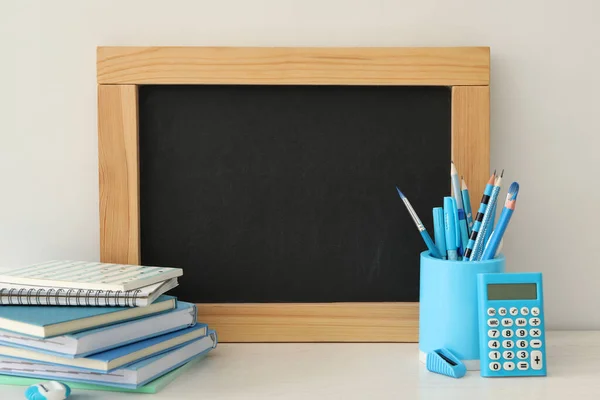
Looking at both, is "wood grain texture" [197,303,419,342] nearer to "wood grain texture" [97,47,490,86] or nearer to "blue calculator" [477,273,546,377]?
"blue calculator" [477,273,546,377]

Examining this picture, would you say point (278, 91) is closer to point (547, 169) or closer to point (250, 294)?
point (250, 294)

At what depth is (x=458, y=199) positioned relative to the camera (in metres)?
0.77

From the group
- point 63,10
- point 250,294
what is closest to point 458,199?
point 250,294

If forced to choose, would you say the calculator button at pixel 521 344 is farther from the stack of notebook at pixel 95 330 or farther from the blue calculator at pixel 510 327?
the stack of notebook at pixel 95 330

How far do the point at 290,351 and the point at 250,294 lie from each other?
10 cm

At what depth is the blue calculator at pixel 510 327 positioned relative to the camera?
0.69m

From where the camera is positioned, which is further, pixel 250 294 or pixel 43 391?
pixel 250 294

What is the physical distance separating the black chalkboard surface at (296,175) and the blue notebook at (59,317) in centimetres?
18

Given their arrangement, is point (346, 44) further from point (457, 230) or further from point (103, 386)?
point (103, 386)

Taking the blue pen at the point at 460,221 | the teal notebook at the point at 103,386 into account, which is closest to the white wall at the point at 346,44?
the blue pen at the point at 460,221

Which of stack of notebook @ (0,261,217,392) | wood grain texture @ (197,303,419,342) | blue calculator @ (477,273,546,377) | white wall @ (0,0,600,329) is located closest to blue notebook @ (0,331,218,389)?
stack of notebook @ (0,261,217,392)

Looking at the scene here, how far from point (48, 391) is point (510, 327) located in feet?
1.62

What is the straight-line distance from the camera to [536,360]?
69 cm

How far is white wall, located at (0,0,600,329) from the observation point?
861 millimetres
